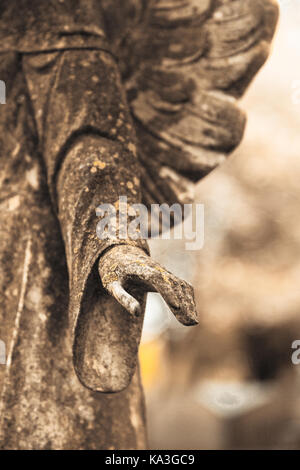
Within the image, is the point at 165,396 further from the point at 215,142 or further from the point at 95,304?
the point at 95,304

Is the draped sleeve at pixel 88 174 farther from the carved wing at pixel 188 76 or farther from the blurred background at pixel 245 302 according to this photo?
the blurred background at pixel 245 302

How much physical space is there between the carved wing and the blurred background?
1921 millimetres

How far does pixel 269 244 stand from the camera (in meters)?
3.81

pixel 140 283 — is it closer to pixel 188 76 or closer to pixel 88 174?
pixel 88 174

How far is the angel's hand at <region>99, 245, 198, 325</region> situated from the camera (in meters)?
0.58

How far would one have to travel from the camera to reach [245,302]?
367 cm

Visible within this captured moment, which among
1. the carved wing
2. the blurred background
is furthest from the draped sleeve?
the blurred background

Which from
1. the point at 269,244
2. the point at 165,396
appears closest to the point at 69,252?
the point at 165,396

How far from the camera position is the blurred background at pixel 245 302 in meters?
3.16

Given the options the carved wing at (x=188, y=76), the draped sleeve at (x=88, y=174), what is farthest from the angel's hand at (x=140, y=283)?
the carved wing at (x=188, y=76)

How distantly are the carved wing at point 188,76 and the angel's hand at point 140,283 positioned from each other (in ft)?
1.50

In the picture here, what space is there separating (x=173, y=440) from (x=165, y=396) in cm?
56

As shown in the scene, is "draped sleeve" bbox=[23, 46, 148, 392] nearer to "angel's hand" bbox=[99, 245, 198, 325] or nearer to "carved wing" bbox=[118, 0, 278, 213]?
"angel's hand" bbox=[99, 245, 198, 325]
